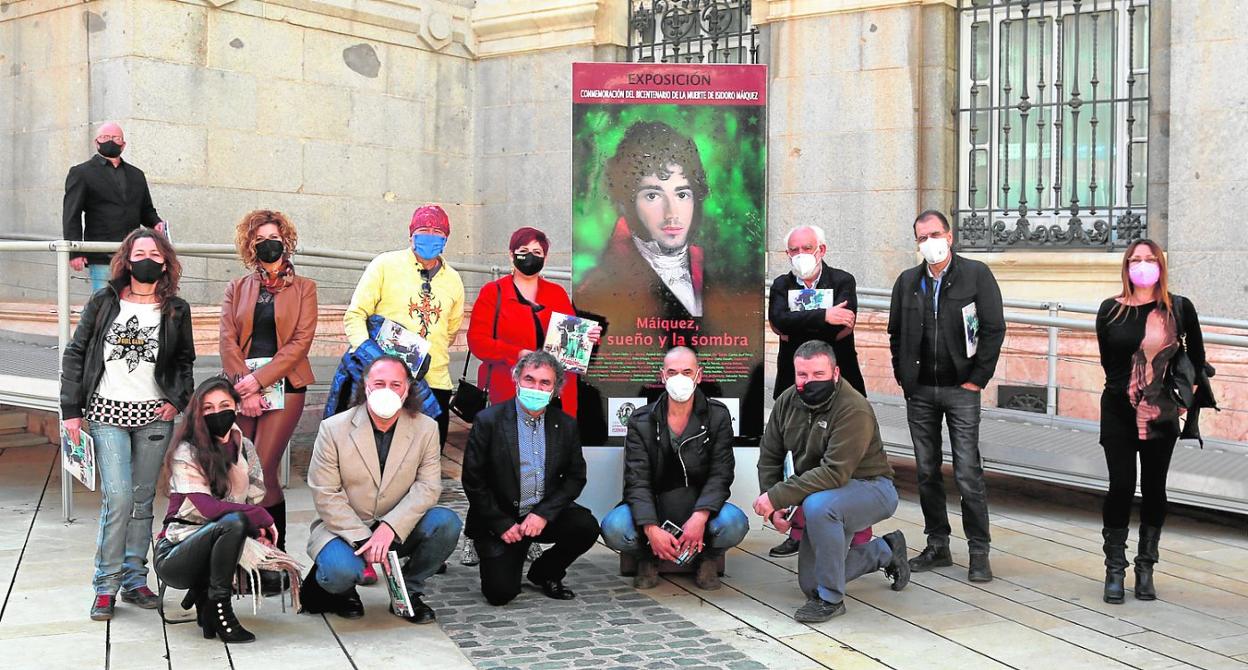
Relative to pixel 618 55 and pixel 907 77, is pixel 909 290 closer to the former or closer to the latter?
pixel 907 77

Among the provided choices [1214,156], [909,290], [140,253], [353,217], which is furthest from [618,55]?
[140,253]

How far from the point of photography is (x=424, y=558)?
236 inches

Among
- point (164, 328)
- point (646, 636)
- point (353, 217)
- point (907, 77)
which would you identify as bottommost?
point (646, 636)

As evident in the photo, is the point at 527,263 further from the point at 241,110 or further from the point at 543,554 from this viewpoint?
the point at 241,110

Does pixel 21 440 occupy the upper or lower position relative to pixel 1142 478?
Answer: lower

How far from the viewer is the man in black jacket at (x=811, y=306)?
7.04 metres

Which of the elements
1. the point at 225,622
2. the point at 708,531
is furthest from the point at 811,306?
the point at 225,622

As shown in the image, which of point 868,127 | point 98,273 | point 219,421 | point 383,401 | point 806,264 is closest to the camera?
point 219,421

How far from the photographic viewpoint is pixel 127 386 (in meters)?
5.98

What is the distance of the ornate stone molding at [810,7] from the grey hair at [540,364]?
6096 mm

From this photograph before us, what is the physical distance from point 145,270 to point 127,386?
0.50m

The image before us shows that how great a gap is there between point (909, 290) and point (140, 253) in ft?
11.8

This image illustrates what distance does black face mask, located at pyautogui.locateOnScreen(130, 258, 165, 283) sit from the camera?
5949mm

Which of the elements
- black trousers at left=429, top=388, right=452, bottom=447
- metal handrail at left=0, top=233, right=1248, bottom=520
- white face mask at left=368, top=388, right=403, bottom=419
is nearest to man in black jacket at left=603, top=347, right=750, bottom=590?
black trousers at left=429, top=388, right=452, bottom=447
